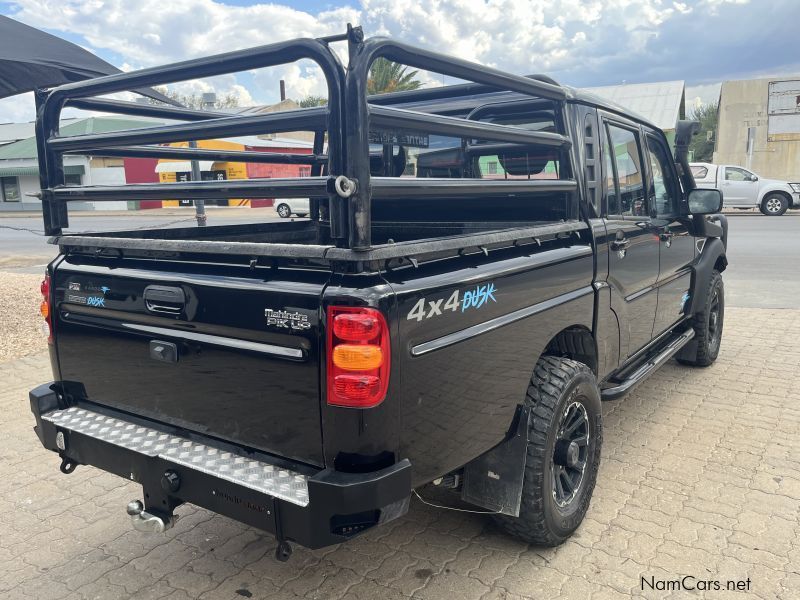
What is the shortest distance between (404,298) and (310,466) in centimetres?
69

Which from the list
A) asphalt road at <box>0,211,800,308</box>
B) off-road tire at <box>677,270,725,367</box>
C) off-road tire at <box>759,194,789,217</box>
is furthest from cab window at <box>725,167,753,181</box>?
off-road tire at <box>677,270,725,367</box>

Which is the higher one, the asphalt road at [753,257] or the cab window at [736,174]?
the cab window at [736,174]

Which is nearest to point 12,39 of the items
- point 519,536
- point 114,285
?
point 114,285

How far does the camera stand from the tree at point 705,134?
52.5 meters

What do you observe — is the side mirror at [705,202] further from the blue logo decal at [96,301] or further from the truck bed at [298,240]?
the blue logo decal at [96,301]

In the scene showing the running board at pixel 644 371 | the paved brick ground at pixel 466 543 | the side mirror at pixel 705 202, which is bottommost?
the paved brick ground at pixel 466 543

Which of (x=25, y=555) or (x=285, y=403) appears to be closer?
(x=285, y=403)

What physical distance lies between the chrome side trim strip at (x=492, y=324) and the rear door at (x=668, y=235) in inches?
58.0

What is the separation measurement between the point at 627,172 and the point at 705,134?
199 ft

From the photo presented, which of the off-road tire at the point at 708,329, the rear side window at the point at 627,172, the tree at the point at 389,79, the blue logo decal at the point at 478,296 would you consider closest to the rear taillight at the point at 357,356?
the blue logo decal at the point at 478,296

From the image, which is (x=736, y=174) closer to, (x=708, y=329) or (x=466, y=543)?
(x=708, y=329)

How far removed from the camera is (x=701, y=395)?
511cm

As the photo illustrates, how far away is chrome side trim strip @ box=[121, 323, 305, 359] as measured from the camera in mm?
2189

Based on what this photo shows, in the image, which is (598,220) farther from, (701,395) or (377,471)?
(701,395)
